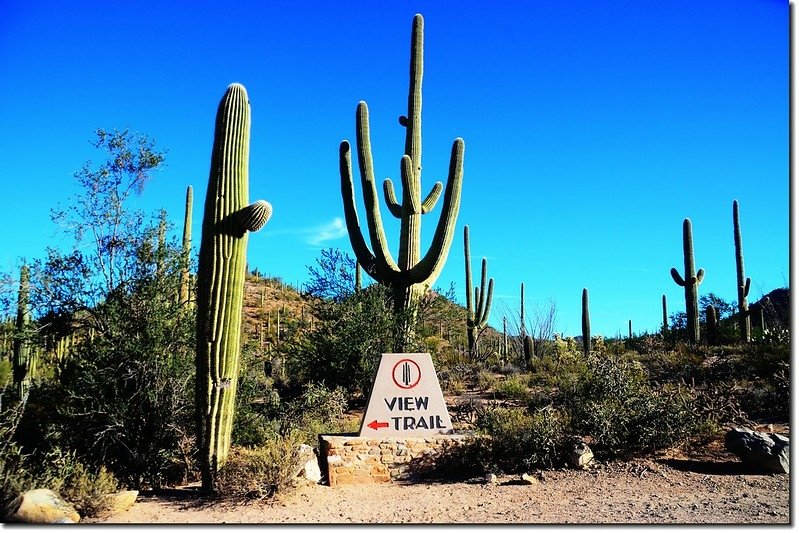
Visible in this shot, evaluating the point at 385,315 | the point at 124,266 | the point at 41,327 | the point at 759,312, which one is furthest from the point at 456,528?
the point at 759,312

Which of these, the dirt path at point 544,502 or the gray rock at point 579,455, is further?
the gray rock at point 579,455

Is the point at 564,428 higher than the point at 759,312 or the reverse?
the reverse

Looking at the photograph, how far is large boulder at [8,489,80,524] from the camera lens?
7.02 meters

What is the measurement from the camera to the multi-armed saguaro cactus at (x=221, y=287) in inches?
340

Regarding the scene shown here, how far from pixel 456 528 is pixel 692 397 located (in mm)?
4984

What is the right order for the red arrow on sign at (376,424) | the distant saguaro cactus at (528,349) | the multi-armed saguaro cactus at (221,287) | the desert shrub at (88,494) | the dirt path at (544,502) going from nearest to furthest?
the dirt path at (544,502)
the desert shrub at (88,494)
the multi-armed saguaro cactus at (221,287)
the red arrow on sign at (376,424)
the distant saguaro cactus at (528,349)

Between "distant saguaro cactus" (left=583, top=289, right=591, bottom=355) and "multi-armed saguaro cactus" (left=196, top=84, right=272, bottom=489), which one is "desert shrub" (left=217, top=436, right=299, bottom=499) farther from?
"distant saguaro cactus" (left=583, top=289, right=591, bottom=355)

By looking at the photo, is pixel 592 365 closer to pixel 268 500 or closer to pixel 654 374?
pixel 268 500

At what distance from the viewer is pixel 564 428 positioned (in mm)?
10023

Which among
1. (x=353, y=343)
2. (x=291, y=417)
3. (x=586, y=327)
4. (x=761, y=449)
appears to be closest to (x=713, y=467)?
(x=761, y=449)

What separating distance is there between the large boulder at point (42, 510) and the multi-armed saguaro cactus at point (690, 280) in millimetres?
18682

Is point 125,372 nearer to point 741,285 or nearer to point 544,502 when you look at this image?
point 544,502

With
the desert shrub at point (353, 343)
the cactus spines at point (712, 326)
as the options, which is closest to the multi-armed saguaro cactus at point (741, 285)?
the cactus spines at point (712, 326)

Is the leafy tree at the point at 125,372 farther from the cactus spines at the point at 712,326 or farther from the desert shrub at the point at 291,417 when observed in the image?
the cactus spines at the point at 712,326
